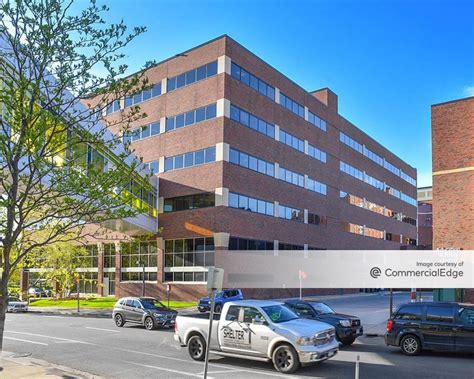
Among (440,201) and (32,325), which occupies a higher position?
(440,201)

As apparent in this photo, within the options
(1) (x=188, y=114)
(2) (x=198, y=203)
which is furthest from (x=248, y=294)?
(1) (x=188, y=114)

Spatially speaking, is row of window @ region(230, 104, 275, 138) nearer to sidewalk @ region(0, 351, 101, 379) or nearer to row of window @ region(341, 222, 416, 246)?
row of window @ region(341, 222, 416, 246)

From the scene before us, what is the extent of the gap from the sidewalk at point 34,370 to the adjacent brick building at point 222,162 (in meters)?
23.5

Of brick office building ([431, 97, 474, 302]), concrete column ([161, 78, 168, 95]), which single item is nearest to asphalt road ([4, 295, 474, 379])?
brick office building ([431, 97, 474, 302])

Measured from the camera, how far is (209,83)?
142 ft

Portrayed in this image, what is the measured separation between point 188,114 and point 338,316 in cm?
3047

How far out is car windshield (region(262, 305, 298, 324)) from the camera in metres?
13.2

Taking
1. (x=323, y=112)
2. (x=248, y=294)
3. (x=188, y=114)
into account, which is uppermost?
(x=323, y=112)

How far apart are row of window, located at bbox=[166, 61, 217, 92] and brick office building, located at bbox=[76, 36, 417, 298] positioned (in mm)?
91

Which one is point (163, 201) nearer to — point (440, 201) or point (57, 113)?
point (440, 201)

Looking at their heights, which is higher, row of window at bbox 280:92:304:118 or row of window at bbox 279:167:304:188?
row of window at bbox 280:92:304:118

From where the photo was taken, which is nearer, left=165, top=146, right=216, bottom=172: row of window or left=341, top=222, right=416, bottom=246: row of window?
left=165, top=146, right=216, bottom=172: row of window

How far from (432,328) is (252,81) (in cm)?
3432

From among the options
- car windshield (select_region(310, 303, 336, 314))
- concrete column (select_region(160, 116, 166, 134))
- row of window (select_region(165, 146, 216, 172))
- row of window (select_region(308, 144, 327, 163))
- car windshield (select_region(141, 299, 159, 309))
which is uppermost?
concrete column (select_region(160, 116, 166, 134))
